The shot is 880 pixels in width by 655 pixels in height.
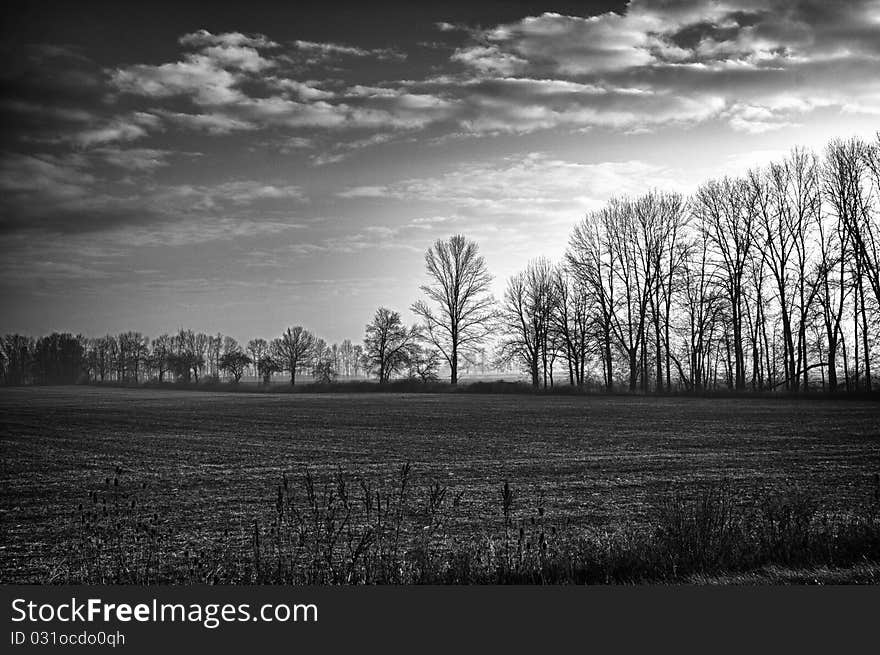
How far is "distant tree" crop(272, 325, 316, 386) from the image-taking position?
129m

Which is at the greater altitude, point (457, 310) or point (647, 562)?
point (457, 310)

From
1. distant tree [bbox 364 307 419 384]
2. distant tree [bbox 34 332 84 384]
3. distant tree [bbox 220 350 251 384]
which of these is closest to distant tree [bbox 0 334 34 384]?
distant tree [bbox 34 332 84 384]

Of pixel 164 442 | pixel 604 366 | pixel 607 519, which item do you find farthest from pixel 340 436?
pixel 604 366

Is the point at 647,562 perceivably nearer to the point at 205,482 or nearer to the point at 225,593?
the point at 225,593

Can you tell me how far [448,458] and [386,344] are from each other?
76244mm

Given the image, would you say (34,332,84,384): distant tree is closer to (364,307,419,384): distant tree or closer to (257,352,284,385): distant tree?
(257,352,284,385): distant tree

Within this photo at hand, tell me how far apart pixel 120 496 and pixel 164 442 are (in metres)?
15.1

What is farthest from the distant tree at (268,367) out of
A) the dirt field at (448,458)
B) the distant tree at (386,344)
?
the dirt field at (448,458)

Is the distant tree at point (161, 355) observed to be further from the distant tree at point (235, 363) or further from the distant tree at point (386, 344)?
the distant tree at point (386, 344)

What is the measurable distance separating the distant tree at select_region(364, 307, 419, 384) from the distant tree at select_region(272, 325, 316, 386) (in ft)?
109

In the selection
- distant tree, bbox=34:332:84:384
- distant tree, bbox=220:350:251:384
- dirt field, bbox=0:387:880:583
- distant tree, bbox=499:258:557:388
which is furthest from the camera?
distant tree, bbox=220:350:251:384

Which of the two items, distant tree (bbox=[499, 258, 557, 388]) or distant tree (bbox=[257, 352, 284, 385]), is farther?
distant tree (bbox=[257, 352, 284, 385])

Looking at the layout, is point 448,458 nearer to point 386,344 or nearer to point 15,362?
point 386,344

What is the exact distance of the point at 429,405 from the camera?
55375 mm
